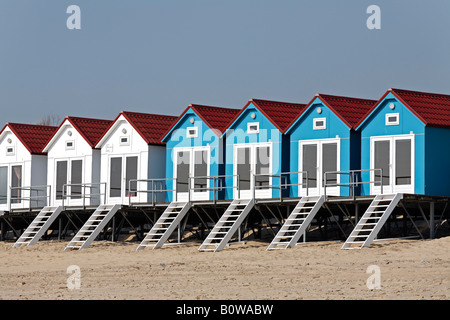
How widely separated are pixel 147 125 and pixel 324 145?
8.38 meters

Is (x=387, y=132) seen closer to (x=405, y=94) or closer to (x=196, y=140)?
(x=405, y=94)

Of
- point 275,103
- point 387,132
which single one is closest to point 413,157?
point 387,132

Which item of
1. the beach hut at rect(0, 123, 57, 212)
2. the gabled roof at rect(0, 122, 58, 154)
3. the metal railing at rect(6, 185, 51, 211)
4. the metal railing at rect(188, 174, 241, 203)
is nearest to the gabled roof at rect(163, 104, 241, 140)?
the metal railing at rect(188, 174, 241, 203)

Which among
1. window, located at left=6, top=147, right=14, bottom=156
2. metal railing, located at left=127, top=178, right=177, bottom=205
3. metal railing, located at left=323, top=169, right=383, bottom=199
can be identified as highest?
window, located at left=6, top=147, right=14, bottom=156

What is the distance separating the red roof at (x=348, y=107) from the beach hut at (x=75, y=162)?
10.2 metres

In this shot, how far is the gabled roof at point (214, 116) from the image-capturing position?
40881 mm

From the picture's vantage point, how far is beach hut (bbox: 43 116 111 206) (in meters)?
43.8

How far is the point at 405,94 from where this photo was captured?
37219mm

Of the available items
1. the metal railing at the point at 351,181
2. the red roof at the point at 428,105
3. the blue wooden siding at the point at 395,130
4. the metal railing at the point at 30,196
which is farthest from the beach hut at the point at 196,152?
the red roof at the point at 428,105

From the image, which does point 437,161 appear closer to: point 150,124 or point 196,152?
point 196,152

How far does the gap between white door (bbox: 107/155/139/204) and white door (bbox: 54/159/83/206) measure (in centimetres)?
122

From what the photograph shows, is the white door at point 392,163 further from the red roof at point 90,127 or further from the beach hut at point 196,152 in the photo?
the red roof at point 90,127

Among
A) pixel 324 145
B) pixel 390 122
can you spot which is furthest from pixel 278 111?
pixel 390 122

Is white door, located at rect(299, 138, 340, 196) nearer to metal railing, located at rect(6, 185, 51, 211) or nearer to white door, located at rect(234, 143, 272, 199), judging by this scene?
white door, located at rect(234, 143, 272, 199)
